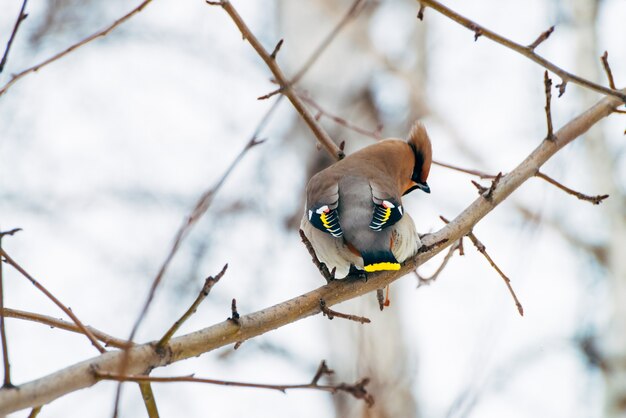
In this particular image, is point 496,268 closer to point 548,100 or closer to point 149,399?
point 548,100

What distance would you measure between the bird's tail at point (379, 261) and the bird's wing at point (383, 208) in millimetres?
209

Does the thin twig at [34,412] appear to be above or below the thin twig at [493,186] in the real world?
below

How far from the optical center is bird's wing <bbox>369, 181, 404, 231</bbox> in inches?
146

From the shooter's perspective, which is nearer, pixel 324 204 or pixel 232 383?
pixel 232 383

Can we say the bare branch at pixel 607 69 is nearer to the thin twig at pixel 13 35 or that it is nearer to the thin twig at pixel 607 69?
the thin twig at pixel 607 69

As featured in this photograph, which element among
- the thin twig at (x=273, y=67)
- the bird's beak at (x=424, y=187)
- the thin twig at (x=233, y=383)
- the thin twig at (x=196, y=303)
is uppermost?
the bird's beak at (x=424, y=187)

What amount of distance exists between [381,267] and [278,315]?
78 centimetres

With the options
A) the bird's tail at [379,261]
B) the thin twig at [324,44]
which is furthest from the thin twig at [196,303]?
the bird's tail at [379,261]

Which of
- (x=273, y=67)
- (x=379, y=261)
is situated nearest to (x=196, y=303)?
(x=273, y=67)

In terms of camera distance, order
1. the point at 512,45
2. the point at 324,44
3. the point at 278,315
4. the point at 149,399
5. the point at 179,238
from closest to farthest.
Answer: the point at 179,238, the point at 149,399, the point at 324,44, the point at 278,315, the point at 512,45

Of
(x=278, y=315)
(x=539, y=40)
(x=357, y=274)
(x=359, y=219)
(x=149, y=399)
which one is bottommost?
(x=149, y=399)

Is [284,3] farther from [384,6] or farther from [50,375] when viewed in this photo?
[50,375]

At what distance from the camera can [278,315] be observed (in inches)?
106

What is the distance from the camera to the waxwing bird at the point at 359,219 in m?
3.59
